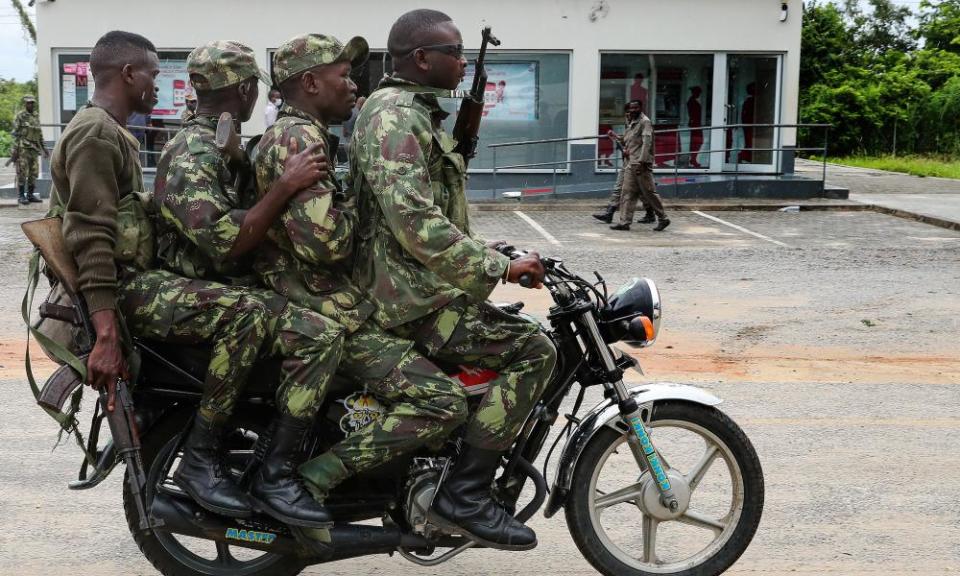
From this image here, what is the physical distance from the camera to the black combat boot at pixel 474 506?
368 centimetres

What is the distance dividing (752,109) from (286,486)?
66.1ft

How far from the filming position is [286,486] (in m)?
3.62

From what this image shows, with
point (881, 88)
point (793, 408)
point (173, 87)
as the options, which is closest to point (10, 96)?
point (173, 87)

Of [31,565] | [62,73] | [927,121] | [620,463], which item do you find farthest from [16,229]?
[927,121]

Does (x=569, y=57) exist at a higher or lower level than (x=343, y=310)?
higher

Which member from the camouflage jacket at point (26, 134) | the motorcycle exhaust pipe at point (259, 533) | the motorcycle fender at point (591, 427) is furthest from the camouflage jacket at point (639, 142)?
the motorcycle exhaust pipe at point (259, 533)

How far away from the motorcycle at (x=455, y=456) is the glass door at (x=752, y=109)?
61.0ft

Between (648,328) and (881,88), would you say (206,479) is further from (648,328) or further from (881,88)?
(881,88)

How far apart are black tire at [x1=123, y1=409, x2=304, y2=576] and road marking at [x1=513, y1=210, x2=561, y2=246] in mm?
11440

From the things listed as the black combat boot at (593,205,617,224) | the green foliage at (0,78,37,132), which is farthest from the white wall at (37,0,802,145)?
the green foliage at (0,78,37,132)

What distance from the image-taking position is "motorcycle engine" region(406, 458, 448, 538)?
147 inches

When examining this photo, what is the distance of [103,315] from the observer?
350cm

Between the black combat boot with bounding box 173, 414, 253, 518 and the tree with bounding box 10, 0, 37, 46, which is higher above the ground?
the tree with bounding box 10, 0, 37, 46

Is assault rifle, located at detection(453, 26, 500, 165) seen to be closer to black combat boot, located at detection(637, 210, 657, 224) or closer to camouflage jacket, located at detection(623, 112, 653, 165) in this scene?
camouflage jacket, located at detection(623, 112, 653, 165)
